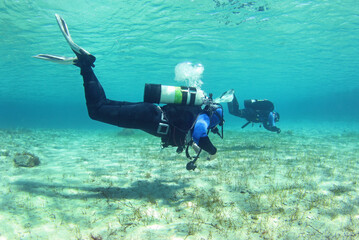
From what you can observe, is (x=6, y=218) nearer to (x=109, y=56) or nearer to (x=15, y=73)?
(x=109, y=56)

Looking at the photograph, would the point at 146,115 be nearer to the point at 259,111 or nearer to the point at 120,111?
the point at 120,111

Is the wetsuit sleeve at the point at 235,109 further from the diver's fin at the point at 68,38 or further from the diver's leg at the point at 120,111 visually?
the diver's fin at the point at 68,38

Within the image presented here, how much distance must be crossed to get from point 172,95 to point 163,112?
1.56ft

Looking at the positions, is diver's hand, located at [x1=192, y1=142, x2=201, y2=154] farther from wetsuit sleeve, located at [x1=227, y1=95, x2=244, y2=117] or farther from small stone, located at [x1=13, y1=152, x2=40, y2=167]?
wetsuit sleeve, located at [x1=227, y1=95, x2=244, y2=117]

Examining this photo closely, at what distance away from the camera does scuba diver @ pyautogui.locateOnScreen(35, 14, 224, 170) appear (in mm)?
4215

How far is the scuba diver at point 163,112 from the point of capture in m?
4.21

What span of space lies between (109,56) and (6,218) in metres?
23.5

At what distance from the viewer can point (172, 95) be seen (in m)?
4.28

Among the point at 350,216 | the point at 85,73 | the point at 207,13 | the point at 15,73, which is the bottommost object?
the point at 350,216

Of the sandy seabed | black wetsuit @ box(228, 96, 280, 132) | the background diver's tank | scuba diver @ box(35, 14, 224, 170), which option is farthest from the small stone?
black wetsuit @ box(228, 96, 280, 132)

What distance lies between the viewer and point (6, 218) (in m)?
3.12

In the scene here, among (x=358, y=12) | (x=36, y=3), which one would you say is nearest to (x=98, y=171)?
(x=36, y=3)

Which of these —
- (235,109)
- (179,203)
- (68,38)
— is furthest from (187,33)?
(179,203)

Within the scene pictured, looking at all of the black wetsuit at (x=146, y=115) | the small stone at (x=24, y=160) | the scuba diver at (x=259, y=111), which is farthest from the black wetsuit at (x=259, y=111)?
the small stone at (x=24, y=160)
